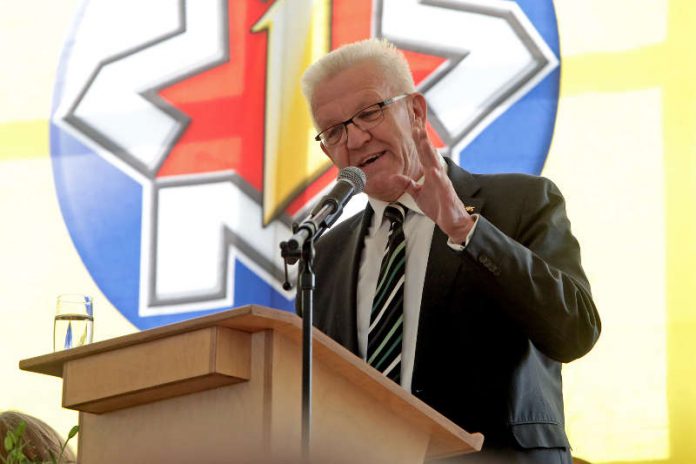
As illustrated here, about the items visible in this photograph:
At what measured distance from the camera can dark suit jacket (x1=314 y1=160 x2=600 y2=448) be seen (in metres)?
2.32

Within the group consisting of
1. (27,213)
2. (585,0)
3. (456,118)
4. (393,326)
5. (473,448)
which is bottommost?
(473,448)

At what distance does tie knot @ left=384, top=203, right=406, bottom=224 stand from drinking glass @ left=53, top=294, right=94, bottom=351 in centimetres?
83

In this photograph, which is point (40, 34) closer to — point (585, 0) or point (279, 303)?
point (279, 303)

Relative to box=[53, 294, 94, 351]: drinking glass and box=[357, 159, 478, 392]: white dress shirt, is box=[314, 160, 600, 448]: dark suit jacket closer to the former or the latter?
box=[357, 159, 478, 392]: white dress shirt

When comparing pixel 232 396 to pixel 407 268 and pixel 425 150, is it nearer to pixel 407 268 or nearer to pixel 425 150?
pixel 425 150

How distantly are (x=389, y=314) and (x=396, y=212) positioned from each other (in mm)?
305

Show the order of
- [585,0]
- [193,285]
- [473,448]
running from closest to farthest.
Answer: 1. [473,448]
2. [585,0]
3. [193,285]

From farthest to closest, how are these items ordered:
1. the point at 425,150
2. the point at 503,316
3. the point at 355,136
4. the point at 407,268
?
the point at 355,136 → the point at 407,268 → the point at 503,316 → the point at 425,150

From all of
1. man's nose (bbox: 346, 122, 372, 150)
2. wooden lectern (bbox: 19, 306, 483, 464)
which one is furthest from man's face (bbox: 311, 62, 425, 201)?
wooden lectern (bbox: 19, 306, 483, 464)

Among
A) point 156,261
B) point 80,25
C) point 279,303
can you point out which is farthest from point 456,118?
point 80,25

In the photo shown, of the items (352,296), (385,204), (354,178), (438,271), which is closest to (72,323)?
(352,296)

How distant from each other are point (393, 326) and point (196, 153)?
2493 millimetres

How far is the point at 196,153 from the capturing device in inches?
194

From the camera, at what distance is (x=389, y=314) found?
2.63m
